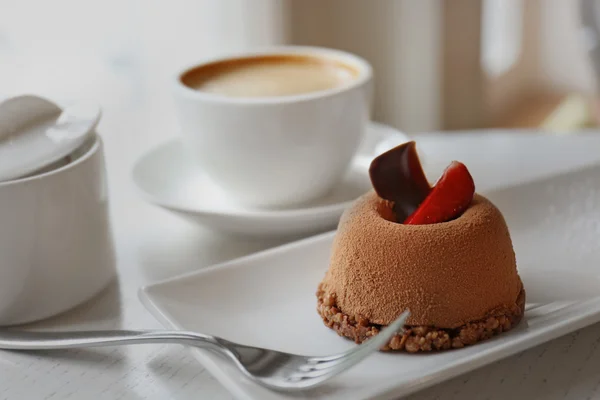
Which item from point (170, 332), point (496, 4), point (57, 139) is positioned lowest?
point (496, 4)

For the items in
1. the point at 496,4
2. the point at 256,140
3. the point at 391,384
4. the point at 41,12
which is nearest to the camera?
the point at 391,384

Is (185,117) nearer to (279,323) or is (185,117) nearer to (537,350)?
(279,323)

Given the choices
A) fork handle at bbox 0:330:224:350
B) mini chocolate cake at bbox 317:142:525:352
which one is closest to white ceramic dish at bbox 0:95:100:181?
fork handle at bbox 0:330:224:350

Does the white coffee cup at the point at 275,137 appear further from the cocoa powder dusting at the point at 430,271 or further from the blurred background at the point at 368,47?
the blurred background at the point at 368,47

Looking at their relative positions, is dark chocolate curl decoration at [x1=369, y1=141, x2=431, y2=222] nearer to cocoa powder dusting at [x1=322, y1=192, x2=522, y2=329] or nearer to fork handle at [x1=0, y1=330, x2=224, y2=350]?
cocoa powder dusting at [x1=322, y1=192, x2=522, y2=329]

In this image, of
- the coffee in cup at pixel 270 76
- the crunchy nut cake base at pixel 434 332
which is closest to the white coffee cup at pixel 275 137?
the coffee in cup at pixel 270 76

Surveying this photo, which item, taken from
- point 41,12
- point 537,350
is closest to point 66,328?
point 537,350
